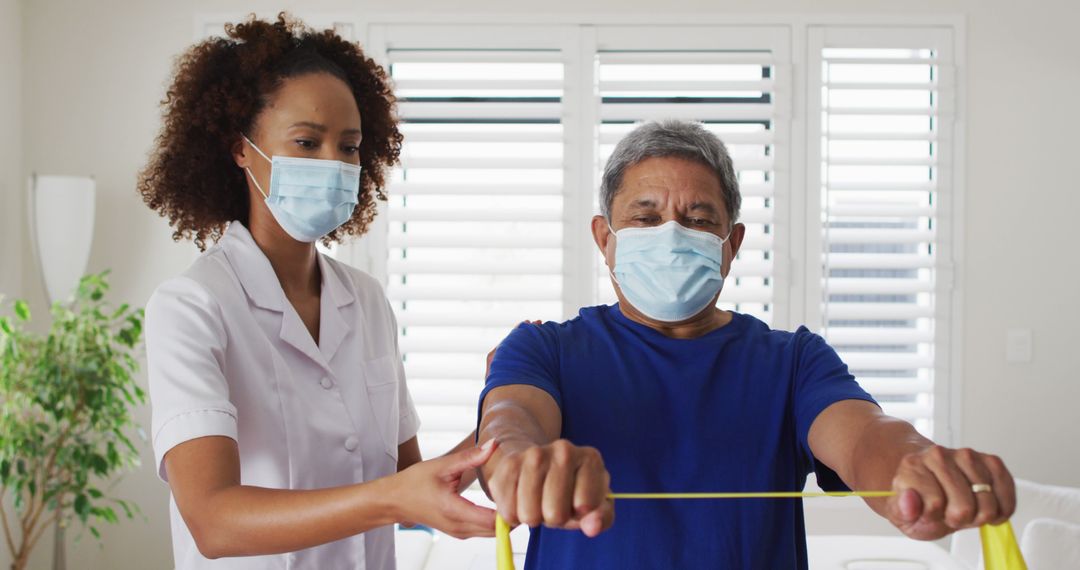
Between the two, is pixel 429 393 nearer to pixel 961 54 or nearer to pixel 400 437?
pixel 400 437

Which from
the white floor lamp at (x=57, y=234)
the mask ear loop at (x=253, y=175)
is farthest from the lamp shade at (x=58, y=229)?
the mask ear loop at (x=253, y=175)

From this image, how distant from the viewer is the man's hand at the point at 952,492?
77 centimetres

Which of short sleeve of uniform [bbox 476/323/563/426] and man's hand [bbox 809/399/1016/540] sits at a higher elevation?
short sleeve of uniform [bbox 476/323/563/426]

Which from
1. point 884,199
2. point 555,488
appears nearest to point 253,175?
point 555,488

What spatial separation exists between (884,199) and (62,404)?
3103mm

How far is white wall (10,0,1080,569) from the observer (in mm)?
3420

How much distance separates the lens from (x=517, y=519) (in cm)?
75

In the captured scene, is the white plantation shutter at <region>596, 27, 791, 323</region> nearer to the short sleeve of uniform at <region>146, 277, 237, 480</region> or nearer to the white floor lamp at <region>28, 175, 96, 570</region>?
the white floor lamp at <region>28, 175, 96, 570</region>

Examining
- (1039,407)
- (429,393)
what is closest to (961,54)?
(1039,407)

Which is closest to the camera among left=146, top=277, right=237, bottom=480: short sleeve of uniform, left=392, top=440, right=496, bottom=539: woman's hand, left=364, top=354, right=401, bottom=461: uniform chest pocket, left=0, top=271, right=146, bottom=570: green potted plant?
left=392, top=440, right=496, bottom=539: woman's hand

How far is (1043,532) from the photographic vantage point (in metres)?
2.31

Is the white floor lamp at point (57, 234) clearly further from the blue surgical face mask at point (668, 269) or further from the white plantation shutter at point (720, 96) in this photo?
the blue surgical face mask at point (668, 269)

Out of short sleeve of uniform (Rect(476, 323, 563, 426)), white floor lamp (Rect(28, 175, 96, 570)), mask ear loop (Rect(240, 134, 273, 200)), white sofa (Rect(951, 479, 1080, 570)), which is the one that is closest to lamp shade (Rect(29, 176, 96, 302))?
white floor lamp (Rect(28, 175, 96, 570))

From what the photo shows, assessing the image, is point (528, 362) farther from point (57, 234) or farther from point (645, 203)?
point (57, 234)
